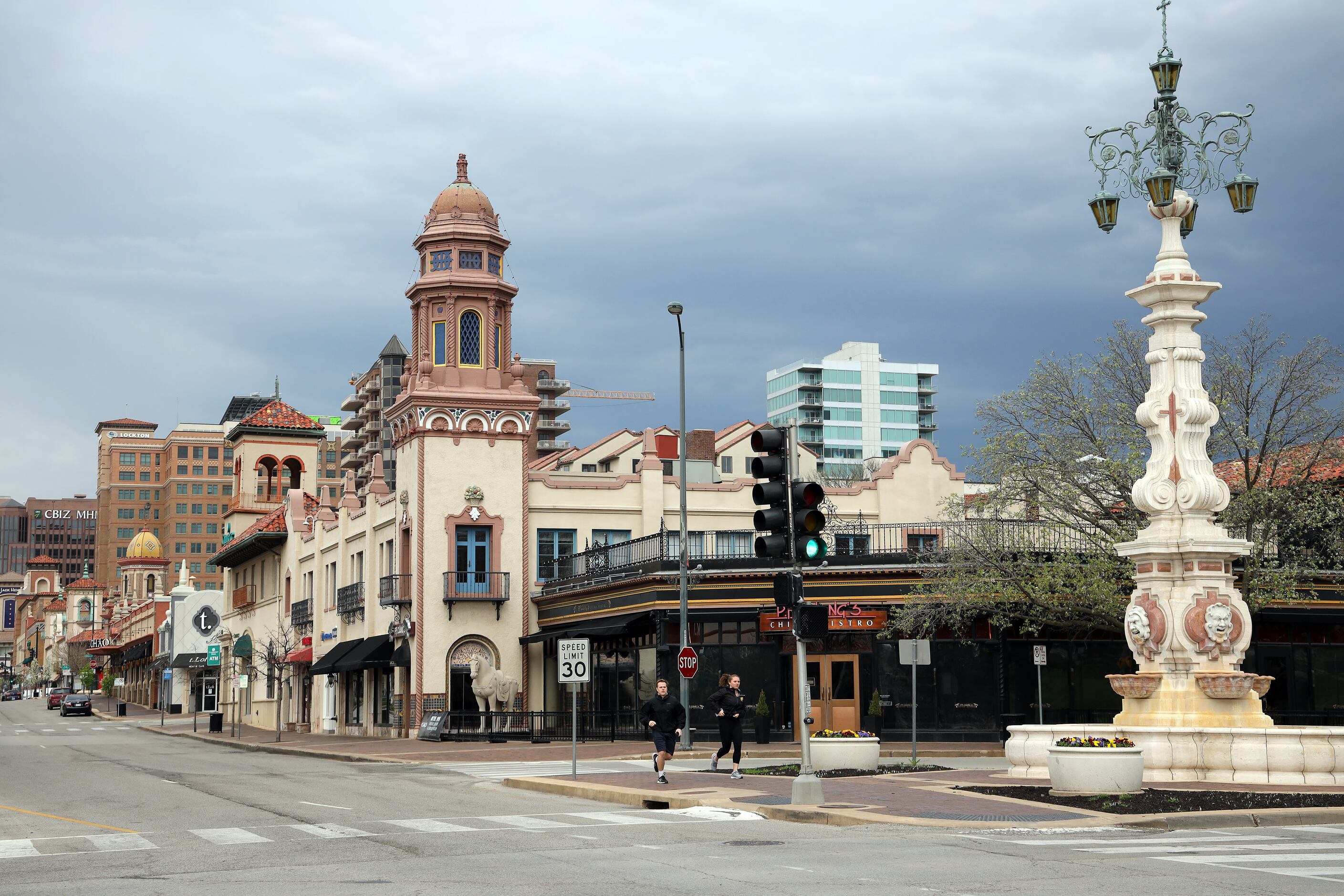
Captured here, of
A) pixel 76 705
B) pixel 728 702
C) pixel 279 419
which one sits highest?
pixel 279 419

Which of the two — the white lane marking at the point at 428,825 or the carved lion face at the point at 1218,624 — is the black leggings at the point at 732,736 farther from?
the carved lion face at the point at 1218,624

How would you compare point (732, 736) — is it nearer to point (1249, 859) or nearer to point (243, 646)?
point (1249, 859)

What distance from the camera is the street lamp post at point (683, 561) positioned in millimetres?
33688

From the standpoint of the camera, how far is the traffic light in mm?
16469

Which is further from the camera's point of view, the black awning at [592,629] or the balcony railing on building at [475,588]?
the balcony railing on building at [475,588]

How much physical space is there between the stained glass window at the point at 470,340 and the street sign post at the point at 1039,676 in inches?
814

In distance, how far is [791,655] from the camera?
38969mm

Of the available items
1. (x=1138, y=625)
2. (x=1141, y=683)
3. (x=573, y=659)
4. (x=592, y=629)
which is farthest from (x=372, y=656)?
(x=1141, y=683)

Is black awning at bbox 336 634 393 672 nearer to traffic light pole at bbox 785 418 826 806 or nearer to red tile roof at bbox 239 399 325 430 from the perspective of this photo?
traffic light pole at bbox 785 418 826 806

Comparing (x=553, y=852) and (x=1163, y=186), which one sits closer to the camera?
(x=553, y=852)

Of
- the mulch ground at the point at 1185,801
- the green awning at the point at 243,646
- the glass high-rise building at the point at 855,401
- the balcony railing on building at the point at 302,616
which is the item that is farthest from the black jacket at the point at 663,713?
the glass high-rise building at the point at 855,401

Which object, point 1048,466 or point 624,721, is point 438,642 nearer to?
point 624,721

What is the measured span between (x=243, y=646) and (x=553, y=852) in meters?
62.0

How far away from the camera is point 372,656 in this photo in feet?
158
